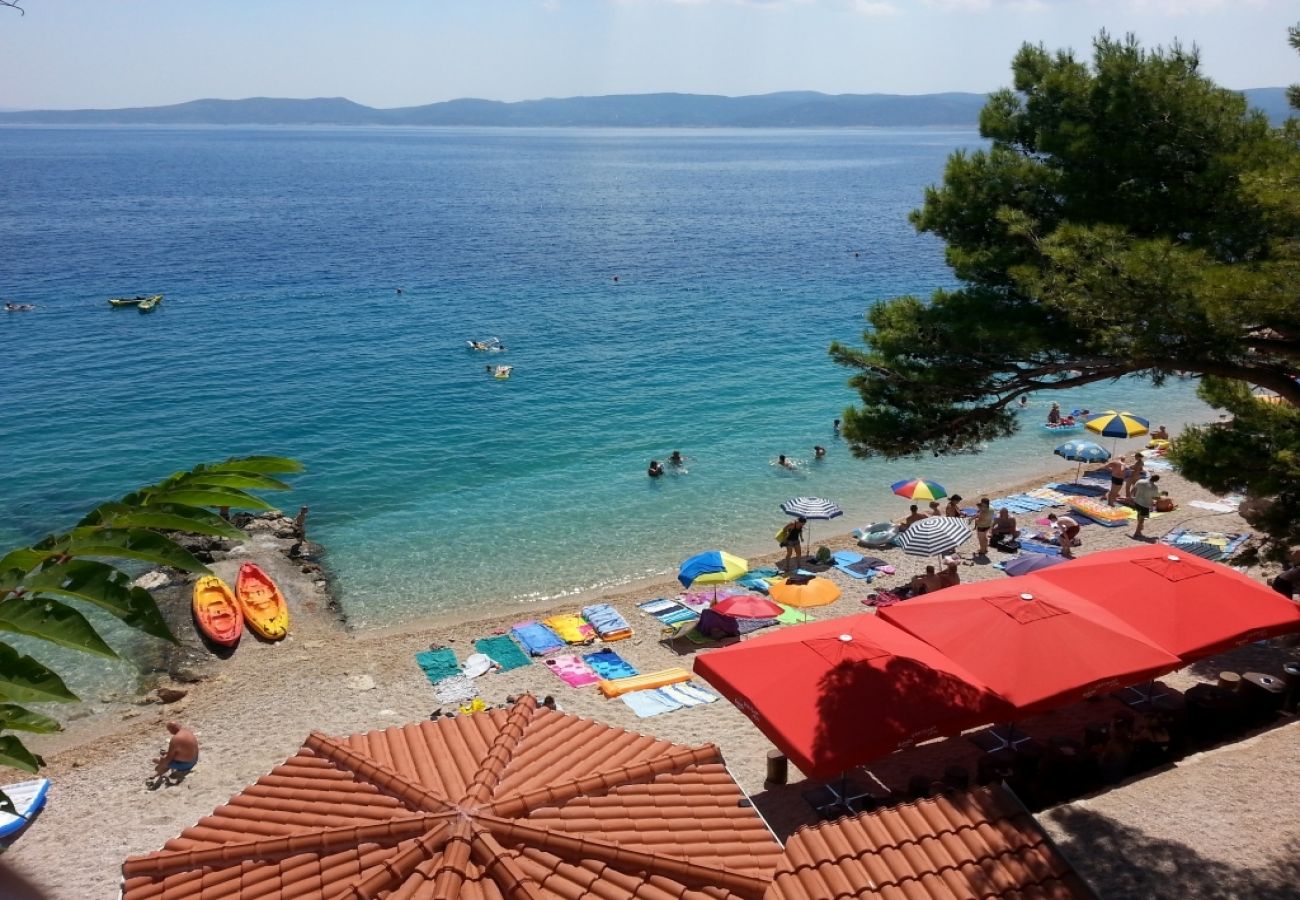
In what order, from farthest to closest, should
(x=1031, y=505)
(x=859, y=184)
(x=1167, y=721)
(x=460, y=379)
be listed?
(x=859, y=184) < (x=460, y=379) < (x=1031, y=505) < (x=1167, y=721)

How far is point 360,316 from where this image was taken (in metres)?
53.7

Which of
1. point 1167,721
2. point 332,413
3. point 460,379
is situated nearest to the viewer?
point 1167,721

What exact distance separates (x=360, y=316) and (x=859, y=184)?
112 meters

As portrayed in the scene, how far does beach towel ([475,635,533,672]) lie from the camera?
18156mm

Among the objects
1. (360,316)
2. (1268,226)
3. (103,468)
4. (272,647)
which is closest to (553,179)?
(360,316)

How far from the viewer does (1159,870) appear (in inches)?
341

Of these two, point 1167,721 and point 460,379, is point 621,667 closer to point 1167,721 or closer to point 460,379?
point 1167,721

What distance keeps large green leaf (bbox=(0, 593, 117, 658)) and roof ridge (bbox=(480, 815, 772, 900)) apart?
489 cm

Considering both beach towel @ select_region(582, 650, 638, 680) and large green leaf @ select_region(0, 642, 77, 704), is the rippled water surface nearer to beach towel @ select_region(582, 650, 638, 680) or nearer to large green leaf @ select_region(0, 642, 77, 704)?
beach towel @ select_region(582, 650, 638, 680)

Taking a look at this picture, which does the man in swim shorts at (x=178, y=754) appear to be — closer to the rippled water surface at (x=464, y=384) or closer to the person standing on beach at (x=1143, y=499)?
the rippled water surface at (x=464, y=384)

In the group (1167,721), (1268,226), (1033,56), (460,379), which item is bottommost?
(460,379)

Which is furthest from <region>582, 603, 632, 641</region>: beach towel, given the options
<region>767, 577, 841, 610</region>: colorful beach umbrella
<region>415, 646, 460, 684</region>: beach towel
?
<region>767, 577, 841, 610</region>: colorful beach umbrella

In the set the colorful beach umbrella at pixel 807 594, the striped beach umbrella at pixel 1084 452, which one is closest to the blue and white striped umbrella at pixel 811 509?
the colorful beach umbrella at pixel 807 594

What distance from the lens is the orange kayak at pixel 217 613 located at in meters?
19.8
